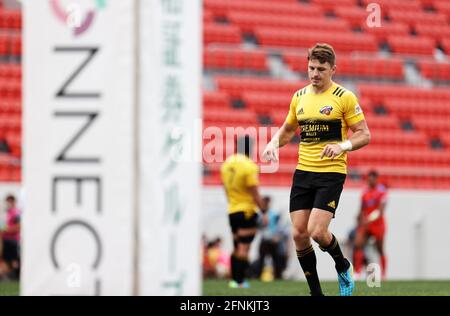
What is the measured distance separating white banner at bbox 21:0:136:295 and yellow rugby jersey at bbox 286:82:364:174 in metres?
3.37

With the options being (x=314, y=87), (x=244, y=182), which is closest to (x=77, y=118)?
(x=314, y=87)

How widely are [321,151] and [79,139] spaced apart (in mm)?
3526

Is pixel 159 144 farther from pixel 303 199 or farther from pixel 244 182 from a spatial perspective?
pixel 244 182

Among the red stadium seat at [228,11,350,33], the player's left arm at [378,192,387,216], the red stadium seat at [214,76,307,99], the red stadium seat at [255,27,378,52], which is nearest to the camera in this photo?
the player's left arm at [378,192,387,216]

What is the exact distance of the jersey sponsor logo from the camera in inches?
330

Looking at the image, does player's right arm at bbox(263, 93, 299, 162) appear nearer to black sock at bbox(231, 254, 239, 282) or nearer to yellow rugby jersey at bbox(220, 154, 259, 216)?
yellow rugby jersey at bbox(220, 154, 259, 216)

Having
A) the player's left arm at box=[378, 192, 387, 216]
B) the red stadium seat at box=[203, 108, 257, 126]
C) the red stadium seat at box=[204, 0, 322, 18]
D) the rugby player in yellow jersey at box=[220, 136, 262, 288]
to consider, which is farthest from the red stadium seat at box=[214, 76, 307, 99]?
the rugby player in yellow jersey at box=[220, 136, 262, 288]

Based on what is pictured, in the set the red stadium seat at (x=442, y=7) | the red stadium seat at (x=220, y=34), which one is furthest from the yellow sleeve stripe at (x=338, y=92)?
the red stadium seat at (x=442, y=7)

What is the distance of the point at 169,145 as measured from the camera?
5.28 metres

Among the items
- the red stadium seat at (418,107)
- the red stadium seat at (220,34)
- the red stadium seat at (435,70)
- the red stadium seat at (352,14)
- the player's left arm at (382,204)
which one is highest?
the red stadium seat at (352,14)

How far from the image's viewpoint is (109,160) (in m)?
5.23

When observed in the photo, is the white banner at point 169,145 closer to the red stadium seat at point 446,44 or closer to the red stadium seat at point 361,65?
the red stadium seat at point 361,65

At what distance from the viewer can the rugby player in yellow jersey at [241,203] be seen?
42.5 feet

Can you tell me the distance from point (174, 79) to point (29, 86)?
2.42 ft
